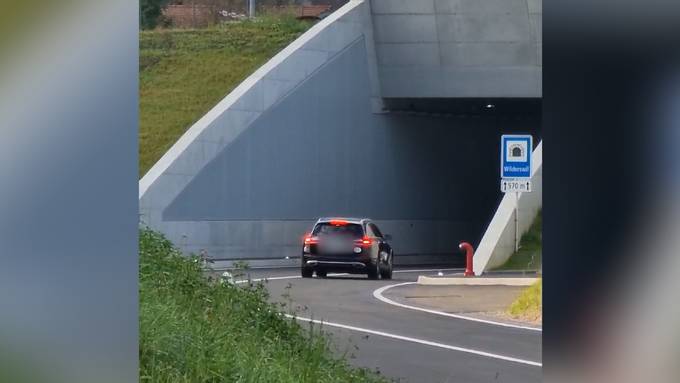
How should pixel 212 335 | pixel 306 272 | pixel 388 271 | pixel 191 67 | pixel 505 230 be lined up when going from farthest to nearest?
pixel 191 67
pixel 388 271
pixel 505 230
pixel 306 272
pixel 212 335

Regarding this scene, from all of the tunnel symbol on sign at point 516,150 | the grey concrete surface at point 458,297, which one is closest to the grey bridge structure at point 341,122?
the grey concrete surface at point 458,297

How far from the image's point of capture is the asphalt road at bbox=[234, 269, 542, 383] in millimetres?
13750

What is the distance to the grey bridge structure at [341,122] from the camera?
118ft

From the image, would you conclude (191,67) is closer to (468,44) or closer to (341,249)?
(468,44)

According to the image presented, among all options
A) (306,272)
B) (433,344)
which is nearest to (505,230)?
(306,272)

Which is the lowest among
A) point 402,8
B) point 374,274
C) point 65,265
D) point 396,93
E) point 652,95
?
point 374,274

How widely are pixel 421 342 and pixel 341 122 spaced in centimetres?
2311

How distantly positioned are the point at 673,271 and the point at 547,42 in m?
0.85

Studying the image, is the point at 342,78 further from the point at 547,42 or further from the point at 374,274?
the point at 547,42

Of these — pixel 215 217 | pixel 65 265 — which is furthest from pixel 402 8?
pixel 65 265

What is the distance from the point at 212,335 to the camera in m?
8.95

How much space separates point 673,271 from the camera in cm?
375

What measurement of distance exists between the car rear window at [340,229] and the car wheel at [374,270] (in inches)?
31.0

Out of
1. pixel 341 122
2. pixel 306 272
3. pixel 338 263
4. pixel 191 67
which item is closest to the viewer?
pixel 306 272
